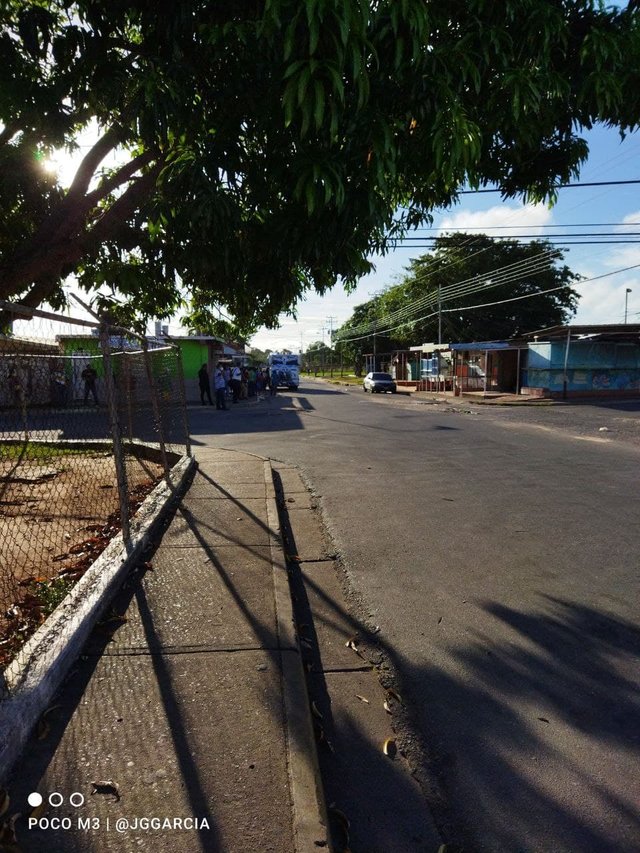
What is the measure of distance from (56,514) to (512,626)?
4.87 m

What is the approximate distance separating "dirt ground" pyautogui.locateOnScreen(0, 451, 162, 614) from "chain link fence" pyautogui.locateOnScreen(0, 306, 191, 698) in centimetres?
1

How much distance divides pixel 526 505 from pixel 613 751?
4.58 metres

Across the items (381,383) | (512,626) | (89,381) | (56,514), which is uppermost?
(89,381)

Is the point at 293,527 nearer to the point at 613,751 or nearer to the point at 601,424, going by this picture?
the point at 613,751

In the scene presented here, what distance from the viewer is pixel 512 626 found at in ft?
12.9

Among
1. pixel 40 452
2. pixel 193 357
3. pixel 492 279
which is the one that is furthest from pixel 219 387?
pixel 492 279

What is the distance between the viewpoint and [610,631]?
3.83 metres

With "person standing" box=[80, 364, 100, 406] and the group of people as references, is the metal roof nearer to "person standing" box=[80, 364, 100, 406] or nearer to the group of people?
the group of people

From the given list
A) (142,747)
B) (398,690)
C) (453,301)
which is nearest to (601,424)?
(398,690)

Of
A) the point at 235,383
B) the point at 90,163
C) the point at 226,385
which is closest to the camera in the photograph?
the point at 90,163

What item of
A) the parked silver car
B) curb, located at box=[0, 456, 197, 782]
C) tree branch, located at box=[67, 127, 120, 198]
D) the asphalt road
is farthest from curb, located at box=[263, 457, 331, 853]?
the parked silver car

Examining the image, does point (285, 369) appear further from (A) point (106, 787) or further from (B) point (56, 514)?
(A) point (106, 787)

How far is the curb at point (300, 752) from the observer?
2.02m

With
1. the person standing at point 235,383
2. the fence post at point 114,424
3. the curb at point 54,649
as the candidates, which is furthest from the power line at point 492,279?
the curb at point 54,649
